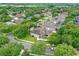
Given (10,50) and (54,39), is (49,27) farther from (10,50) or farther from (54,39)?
(10,50)

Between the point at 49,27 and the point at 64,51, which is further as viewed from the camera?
the point at 49,27

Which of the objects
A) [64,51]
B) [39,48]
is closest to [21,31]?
[39,48]

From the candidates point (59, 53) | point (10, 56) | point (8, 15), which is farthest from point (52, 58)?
point (8, 15)

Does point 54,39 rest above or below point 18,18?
below

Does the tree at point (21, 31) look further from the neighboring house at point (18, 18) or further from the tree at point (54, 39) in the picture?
the tree at point (54, 39)

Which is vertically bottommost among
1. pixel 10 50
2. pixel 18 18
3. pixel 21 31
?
pixel 10 50

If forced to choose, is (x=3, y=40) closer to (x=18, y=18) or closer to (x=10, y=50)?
(x=10, y=50)

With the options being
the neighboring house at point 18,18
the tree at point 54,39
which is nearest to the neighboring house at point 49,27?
the tree at point 54,39
